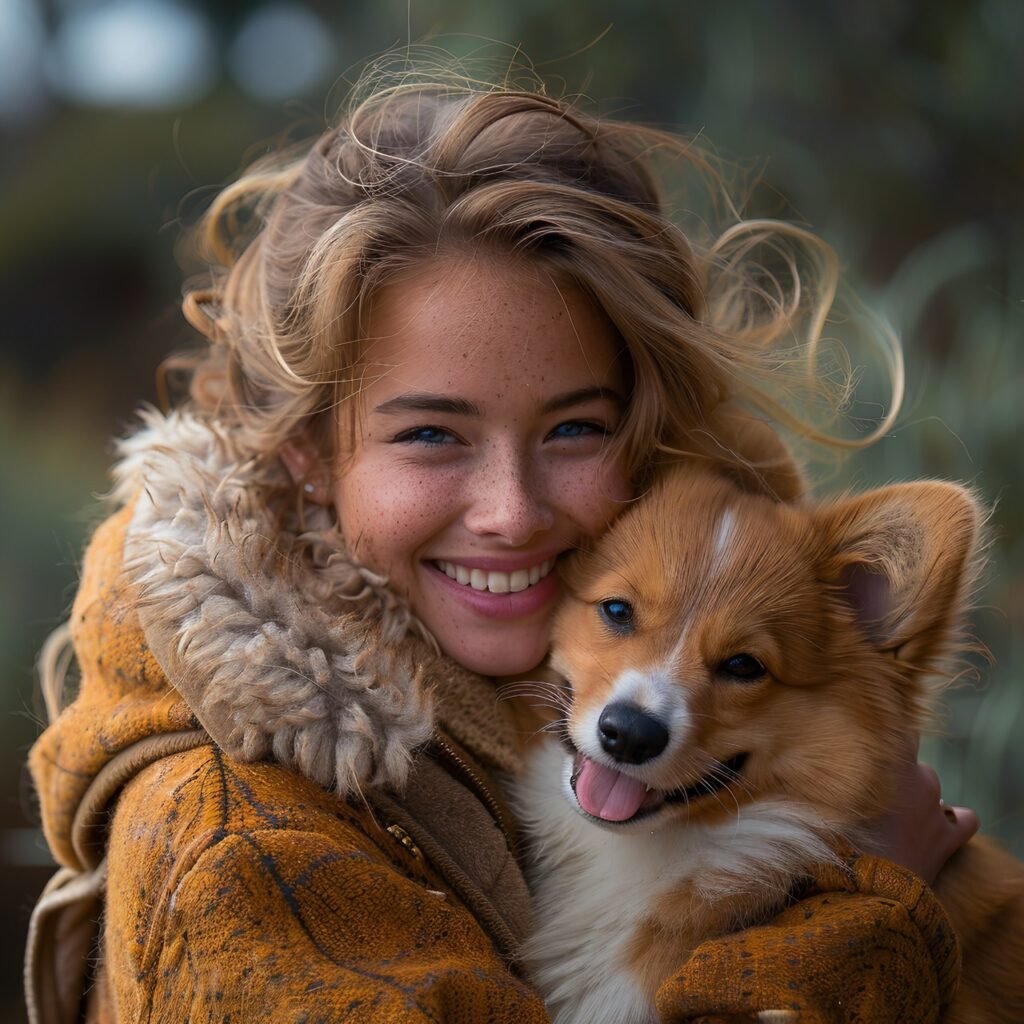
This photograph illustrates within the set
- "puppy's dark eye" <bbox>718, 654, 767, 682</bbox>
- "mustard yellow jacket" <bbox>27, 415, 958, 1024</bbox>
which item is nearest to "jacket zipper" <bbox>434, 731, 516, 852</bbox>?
"mustard yellow jacket" <bbox>27, 415, 958, 1024</bbox>

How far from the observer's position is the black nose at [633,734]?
1.81 meters

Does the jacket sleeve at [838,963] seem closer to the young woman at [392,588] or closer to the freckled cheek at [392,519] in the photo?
the young woman at [392,588]

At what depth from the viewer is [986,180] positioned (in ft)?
13.4

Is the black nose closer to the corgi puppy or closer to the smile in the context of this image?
the corgi puppy

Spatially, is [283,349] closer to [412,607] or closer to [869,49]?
[412,607]

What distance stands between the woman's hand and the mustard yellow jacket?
15 centimetres

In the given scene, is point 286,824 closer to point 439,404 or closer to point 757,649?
point 439,404

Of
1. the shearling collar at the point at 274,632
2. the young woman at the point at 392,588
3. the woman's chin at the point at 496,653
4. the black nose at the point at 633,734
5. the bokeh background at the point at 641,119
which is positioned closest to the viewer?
the young woman at the point at 392,588

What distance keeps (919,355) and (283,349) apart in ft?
9.63

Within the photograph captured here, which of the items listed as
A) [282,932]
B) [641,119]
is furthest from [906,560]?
[641,119]

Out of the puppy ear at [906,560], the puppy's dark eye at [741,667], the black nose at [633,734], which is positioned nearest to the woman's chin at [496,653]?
the black nose at [633,734]

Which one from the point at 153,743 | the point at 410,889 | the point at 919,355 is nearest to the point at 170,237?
the point at 919,355

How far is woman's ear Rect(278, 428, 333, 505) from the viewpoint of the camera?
2.07 metres

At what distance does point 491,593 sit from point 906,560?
79cm
